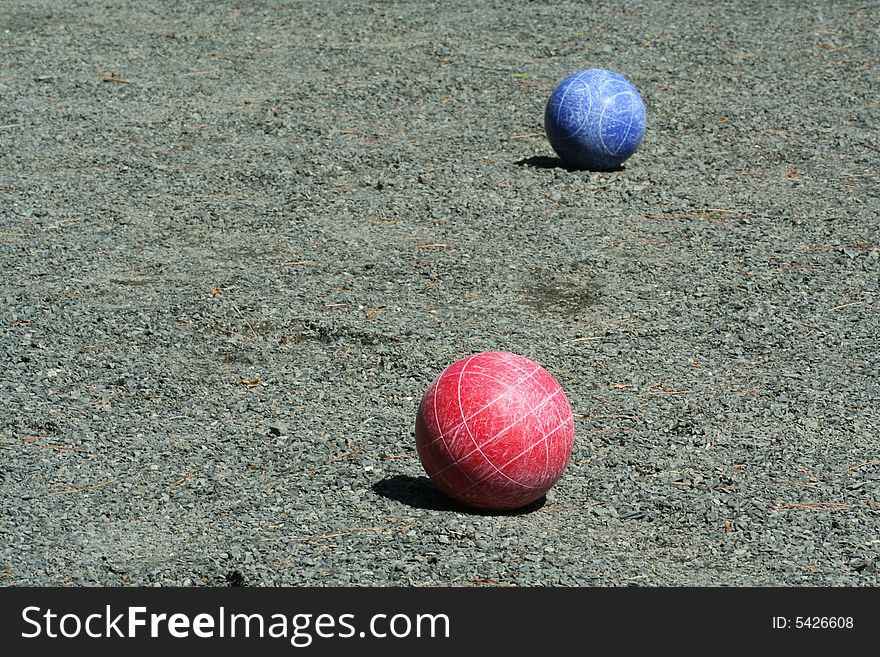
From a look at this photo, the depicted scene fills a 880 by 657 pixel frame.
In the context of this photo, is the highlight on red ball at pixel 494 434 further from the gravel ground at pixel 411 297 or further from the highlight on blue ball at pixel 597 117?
the highlight on blue ball at pixel 597 117

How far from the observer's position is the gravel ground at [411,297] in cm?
569

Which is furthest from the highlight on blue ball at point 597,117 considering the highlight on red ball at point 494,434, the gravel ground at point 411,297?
the highlight on red ball at point 494,434

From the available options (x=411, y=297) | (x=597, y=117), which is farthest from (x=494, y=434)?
(x=597, y=117)

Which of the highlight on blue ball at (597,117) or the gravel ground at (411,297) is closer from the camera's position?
the gravel ground at (411,297)

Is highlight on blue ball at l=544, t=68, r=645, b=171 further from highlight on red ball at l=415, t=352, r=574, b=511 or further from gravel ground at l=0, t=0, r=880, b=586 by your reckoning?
highlight on red ball at l=415, t=352, r=574, b=511

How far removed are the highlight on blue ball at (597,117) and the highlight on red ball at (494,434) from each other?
5319 mm

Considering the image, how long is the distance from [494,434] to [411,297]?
301 cm

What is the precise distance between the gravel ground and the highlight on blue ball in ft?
0.87

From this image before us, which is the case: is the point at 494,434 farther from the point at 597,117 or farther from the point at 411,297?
the point at 597,117

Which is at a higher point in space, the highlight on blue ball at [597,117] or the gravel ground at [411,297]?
the highlight on blue ball at [597,117]

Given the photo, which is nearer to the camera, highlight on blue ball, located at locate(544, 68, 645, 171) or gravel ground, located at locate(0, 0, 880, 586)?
gravel ground, located at locate(0, 0, 880, 586)

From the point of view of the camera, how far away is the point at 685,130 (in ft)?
39.9

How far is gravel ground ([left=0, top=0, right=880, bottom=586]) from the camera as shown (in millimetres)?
5688

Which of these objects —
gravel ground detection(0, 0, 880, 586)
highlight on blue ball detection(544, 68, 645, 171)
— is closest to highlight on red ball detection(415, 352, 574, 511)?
gravel ground detection(0, 0, 880, 586)
